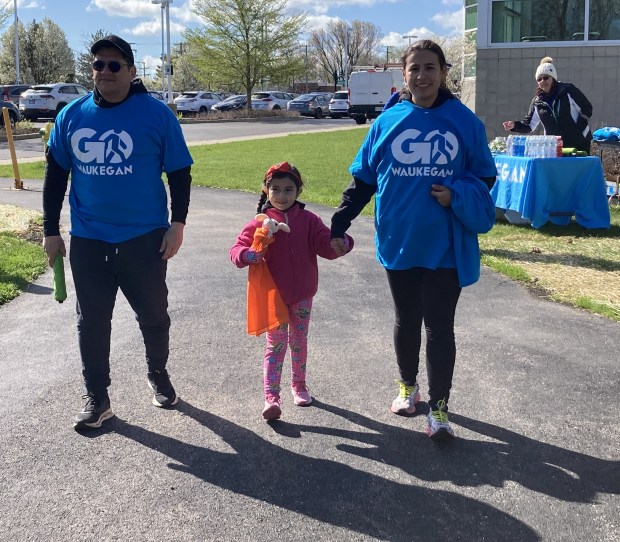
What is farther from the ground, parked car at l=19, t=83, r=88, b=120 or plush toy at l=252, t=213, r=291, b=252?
parked car at l=19, t=83, r=88, b=120

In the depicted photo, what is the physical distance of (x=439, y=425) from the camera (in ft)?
11.4

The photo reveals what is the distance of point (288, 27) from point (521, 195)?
4013 centimetres

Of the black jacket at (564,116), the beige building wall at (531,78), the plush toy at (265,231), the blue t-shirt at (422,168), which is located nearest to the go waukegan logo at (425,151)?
the blue t-shirt at (422,168)

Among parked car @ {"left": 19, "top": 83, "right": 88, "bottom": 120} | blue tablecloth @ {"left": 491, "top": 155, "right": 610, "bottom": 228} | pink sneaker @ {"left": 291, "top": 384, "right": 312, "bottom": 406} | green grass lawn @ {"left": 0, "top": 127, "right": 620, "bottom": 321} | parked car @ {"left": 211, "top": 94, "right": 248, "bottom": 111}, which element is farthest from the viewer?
parked car @ {"left": 211, "top": 94, "right": 248, "bottom": 111}

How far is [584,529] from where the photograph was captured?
108 inches

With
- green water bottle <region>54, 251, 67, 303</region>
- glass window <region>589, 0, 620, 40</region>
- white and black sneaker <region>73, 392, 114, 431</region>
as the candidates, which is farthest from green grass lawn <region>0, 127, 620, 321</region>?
glass window <region>589, 0, 620, 40</region>

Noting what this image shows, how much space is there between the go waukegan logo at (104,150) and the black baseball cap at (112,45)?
0.38 m

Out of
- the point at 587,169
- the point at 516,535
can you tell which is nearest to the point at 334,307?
the point at 516,535

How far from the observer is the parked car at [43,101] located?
3294 centimetres

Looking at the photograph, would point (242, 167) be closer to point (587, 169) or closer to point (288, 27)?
point (587, 169)

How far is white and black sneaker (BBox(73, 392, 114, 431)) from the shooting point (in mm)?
3570

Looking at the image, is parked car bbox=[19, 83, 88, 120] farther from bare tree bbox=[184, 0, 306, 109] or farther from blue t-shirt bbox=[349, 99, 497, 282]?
blue t-shirt bbox=[349, 99, 497, 282]

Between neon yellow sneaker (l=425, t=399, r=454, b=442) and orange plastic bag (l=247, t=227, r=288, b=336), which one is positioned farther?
orange plastic bag (l=247, t=227, r=288, b=336)

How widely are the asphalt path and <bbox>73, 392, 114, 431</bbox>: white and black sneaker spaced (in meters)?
0.06
